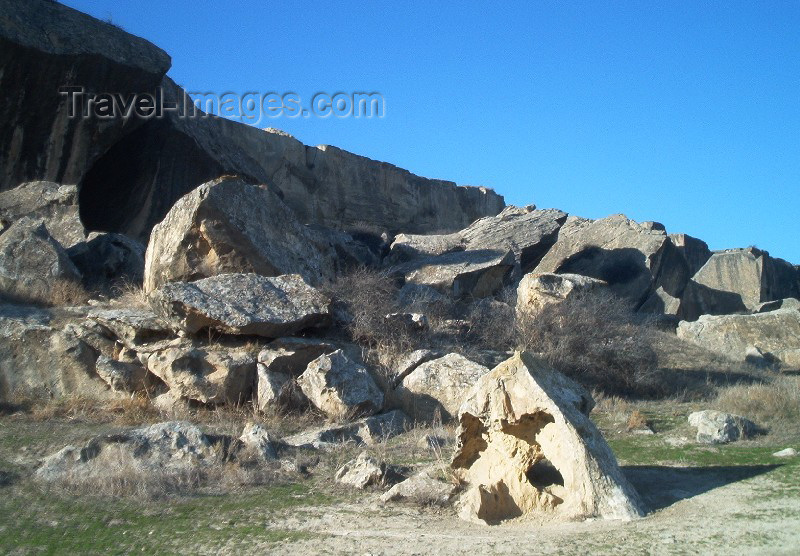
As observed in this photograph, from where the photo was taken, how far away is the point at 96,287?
468 inches

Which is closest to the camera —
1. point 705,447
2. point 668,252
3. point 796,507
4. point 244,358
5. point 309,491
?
point 796,507

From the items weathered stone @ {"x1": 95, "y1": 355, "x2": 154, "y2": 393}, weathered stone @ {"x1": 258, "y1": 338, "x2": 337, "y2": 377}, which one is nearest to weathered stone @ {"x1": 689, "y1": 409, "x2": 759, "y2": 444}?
weathered stone @ {"x1": 258, "y1": 338, "x2": 337, "y2": 377}

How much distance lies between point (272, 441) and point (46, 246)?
5.95 m

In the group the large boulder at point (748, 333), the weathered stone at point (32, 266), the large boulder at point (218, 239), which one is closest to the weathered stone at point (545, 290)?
the large boulder at point (748, 333)

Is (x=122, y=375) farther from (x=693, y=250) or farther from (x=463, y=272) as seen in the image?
(x=693, y=250)

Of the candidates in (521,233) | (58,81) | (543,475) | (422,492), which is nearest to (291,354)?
(422,492)

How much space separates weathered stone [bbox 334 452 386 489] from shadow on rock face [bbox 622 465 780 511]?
1.88 metres

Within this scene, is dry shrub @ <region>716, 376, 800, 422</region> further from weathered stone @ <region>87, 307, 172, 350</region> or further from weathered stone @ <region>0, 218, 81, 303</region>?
weathered stone @ <region>0, 218, 81, 303</region>

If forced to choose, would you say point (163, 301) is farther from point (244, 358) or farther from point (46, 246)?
point (46, 246)

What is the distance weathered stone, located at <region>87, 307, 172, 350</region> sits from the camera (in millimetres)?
9641

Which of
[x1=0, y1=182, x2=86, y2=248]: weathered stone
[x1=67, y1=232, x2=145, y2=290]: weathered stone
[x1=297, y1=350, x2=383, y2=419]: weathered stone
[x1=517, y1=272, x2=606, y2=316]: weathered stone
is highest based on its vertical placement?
[x1=0, y1=182, x2=86, y2=248]: weathered stone

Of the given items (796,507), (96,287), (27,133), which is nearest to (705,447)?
(796,507)

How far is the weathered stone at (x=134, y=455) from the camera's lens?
637cm

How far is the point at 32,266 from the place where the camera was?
36.7ft
